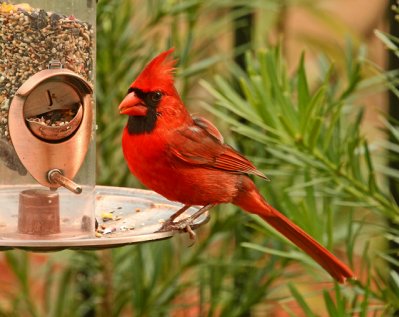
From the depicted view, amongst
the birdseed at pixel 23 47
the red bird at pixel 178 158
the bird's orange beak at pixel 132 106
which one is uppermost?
the birdseed at pixel 23 47

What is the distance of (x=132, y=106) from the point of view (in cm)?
206

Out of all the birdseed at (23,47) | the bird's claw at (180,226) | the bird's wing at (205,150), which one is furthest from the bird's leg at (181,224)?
the birdseed at (23,47)

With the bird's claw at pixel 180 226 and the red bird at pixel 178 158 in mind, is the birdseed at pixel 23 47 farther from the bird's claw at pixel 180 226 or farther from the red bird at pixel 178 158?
the bird's claw at pixel 180 226

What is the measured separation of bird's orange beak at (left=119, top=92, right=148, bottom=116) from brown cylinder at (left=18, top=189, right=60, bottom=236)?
22cm

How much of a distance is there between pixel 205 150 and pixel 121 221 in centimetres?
28

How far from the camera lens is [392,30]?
2.21 m

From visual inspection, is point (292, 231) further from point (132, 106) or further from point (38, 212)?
point (38, 212)

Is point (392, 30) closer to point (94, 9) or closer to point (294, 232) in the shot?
point (294, 232)

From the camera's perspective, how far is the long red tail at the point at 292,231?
6.66 feet

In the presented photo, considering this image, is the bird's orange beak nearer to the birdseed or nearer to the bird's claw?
the birdseed

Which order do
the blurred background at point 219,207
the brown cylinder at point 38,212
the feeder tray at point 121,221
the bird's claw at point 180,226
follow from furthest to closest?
1. the blurred background at point 219,207
2. the brown cylinder at point 38,212
3. the bird's claw at point 180,226
4. the feeder tray at point 121,221

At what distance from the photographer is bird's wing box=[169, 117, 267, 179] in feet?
7.02

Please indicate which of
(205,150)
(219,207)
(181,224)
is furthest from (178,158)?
(219,207)

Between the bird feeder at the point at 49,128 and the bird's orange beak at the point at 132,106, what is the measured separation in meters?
0.07
